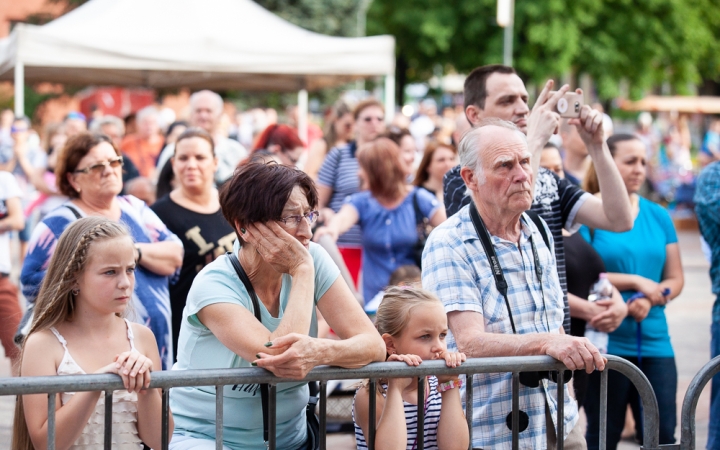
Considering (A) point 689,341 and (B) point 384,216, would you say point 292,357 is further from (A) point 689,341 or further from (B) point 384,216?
(A) point 689,341

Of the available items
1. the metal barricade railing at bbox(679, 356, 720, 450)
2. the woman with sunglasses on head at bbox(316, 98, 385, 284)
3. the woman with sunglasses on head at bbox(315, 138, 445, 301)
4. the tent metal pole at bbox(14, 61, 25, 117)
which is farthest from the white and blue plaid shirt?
the tent metal pole at bbox(14, 61, 25, 117)

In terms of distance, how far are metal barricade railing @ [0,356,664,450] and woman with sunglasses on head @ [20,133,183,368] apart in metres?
1.79

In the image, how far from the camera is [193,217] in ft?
16.6

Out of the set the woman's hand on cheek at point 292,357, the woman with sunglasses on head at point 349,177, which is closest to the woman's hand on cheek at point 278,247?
the woman's hand on cheek at point 292,357

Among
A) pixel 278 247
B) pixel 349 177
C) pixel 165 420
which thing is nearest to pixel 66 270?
pixel 165 420

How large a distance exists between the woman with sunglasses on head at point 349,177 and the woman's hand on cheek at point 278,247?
3828mm

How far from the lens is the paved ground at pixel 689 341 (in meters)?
5.88

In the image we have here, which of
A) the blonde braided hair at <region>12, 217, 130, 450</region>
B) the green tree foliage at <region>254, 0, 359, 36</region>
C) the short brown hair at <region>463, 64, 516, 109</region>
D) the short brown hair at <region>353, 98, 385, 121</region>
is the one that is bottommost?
the blonde braided hair at <region>12, 217, 130, 450</region>

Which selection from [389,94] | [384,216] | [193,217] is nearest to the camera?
[193,217]

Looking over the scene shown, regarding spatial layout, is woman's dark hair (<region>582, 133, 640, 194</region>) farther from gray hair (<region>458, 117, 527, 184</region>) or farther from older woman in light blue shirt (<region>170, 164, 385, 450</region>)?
older woman in light blue shirt (<region>170, 164, 385, 450</region>)

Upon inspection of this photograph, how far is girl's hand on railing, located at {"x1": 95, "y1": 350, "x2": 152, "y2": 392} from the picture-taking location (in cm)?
262

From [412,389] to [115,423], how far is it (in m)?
1.06

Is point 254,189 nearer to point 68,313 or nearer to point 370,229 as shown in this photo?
point 68,313

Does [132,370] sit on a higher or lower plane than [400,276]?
higher
